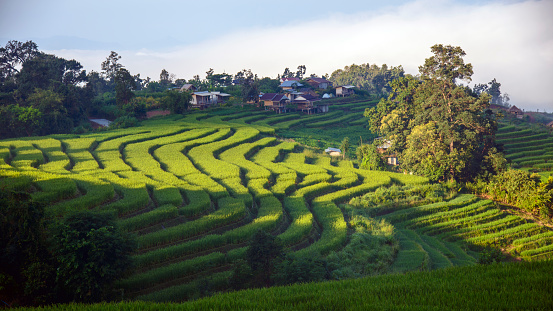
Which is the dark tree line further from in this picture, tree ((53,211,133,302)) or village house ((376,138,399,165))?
village house ((376,138,399,165))

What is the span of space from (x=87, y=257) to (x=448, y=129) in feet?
85.7

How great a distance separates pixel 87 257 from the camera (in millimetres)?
11547

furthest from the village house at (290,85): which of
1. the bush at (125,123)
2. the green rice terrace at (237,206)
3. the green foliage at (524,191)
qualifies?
the green foliage at (524,191)

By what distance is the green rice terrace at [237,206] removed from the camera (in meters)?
14.9

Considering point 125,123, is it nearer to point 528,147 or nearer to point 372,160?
point 372,160

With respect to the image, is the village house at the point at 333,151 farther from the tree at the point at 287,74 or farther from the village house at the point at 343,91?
the tree at the point at 287,74

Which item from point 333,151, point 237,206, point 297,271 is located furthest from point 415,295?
point 333,151

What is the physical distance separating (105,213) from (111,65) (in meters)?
68.2

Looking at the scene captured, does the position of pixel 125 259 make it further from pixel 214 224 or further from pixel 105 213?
pixel 214 224

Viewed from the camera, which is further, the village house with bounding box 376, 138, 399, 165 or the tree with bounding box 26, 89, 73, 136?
the tree with bounding box 26, 89, 73, 136

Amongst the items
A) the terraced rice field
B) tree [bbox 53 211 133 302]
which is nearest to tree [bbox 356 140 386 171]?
the terraced rice field

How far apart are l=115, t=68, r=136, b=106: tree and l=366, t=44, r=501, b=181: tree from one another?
109 ft

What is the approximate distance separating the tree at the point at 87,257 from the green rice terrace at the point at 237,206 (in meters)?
0.94

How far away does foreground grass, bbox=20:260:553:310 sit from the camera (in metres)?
8.30
